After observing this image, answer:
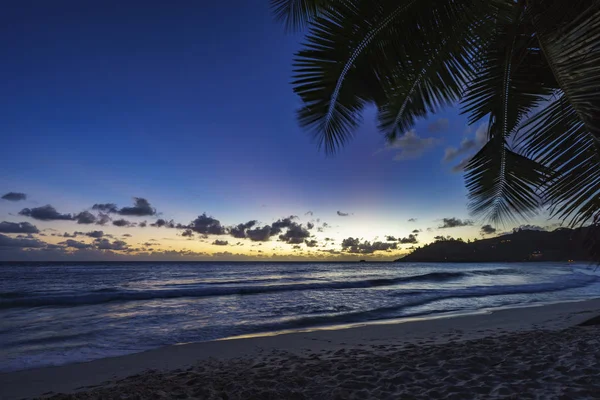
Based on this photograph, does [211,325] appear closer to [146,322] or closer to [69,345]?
[146,322]

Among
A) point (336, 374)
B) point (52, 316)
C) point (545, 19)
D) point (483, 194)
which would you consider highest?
point (545, 19)

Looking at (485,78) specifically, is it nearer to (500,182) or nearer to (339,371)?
(500,182)

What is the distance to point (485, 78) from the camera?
13.1 ft

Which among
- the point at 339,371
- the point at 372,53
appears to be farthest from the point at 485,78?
the point at 339,371

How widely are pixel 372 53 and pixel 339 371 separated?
3626 mm

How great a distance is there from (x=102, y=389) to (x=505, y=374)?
14.8 ft

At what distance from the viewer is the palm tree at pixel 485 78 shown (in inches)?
94.8

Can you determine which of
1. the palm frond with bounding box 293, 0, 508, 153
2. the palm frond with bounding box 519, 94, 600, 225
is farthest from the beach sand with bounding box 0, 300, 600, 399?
the palm frond with bounding box 293, 0, 508, 153

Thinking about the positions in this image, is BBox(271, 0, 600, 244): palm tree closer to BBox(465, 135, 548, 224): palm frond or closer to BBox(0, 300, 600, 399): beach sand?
BBox(465, 135, 548, 224): palm frond

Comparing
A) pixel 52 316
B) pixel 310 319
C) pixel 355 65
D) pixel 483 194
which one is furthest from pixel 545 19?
pixel 52 316

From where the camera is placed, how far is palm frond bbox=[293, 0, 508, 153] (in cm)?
321

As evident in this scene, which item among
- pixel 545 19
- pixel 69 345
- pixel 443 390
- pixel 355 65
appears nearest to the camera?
pixel 545 19

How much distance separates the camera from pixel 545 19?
2.50 metres

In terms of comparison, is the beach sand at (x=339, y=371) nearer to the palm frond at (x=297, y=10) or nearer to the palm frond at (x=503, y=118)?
the palm frond at (x=503, y=118)
